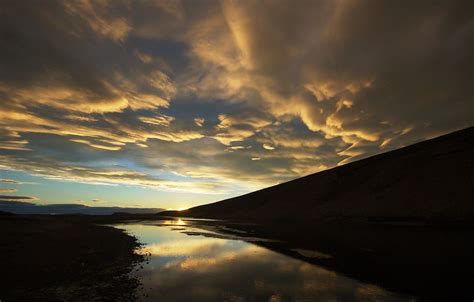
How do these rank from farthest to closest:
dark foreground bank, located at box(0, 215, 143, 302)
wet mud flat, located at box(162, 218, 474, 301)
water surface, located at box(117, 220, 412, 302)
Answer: wet mud flat, located at box(162, 218, 474, 301), water surface, located at box(117, 220, 412, 302), dark foreground bank, located at box(0, 215, 143, 302)

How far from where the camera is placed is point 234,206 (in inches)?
6772

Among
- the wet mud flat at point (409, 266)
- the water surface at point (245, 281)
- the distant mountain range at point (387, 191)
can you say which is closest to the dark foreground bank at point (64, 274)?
the water surface at point (245, 281)

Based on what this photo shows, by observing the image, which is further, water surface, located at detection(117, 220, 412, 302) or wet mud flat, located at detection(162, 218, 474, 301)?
wet mud flat, located at detection(162, 218, 474, 301)

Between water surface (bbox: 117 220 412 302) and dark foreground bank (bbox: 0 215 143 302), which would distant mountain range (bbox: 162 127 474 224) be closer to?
water surface (bbox: 117 220 412 302)

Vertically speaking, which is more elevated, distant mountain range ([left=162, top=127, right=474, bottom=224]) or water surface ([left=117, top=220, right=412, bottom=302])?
distant mountain range ([left=162, top=127, right=474, bottom=224])

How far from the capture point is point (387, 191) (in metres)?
106

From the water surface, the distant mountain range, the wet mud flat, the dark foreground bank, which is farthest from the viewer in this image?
the distant mountain range

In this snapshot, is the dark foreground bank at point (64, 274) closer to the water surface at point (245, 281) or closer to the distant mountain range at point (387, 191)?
the water surface at point (245, 281)

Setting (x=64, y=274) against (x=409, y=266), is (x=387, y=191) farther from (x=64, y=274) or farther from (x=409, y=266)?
(x=64, y=274)

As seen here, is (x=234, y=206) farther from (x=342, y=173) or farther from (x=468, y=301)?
(x=468, y=301)

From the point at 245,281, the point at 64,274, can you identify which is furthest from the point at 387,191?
the point at 64,274

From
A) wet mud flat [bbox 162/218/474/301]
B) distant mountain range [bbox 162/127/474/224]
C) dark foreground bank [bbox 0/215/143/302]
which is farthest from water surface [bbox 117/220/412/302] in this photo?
distant mountain range [bbox 162/127/474/224]

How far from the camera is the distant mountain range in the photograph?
3289 inches

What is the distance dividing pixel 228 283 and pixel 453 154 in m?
128
